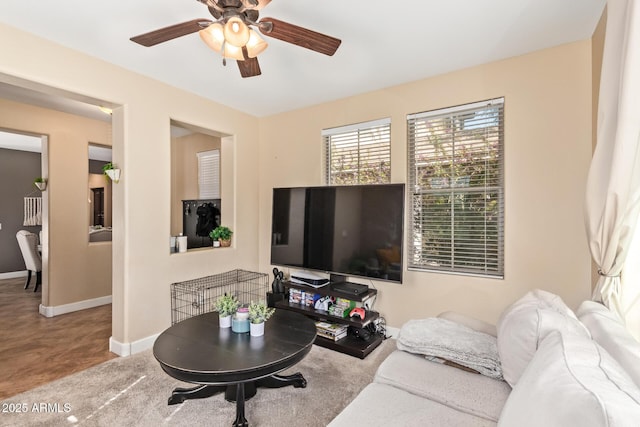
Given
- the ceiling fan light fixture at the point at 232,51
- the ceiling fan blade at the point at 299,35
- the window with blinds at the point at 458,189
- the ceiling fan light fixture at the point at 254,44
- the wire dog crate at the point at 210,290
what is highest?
the ceiling fan blade at the point at 299,35

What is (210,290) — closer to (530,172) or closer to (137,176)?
(137,176)

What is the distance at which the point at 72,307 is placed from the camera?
13.5 feet

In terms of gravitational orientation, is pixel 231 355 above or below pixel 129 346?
above

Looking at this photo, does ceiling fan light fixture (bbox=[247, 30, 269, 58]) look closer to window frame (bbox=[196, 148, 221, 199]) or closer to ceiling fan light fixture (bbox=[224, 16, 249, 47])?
ceiling fan light fixture (bbox=[224, 16, 249, 47])

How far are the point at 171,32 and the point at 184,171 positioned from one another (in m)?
3.80

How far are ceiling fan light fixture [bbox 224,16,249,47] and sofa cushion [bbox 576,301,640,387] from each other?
2.18 meters

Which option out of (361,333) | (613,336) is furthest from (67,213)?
(613,336)

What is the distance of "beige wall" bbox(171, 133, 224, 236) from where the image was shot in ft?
17.1

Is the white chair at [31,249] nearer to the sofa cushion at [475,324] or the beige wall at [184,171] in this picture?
the beige wall at [184,171]

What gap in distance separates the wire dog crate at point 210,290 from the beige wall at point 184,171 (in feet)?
6.21

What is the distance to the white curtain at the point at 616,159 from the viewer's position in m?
1.38

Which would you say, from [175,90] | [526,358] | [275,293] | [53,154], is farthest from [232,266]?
[526,358]

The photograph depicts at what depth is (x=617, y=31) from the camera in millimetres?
1531

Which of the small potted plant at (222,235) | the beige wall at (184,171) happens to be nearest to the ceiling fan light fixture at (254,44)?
the small potted plant at (222,235)
